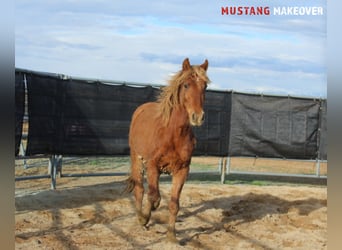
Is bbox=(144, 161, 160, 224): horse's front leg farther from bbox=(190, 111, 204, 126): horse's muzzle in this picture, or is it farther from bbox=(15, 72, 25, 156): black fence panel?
bbox=(15, 72, 25, 156): black fence panel

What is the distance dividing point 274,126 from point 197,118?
12.0 feet

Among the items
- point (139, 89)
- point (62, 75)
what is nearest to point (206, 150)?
point (139, 89)

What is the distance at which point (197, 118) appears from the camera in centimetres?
348

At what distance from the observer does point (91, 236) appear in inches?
148

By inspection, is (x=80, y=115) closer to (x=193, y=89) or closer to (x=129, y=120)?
(x=129, y=120)

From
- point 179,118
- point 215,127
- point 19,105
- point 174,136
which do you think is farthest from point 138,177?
point 215,127

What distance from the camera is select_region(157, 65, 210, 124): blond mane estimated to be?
11.9 ft

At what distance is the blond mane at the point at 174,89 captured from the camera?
3642 millimetres

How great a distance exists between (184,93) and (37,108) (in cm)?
228

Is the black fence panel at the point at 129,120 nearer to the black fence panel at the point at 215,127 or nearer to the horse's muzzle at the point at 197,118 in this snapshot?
the black fence panel at the point at 215,127

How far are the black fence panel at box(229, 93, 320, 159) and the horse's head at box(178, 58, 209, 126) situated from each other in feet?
10.3

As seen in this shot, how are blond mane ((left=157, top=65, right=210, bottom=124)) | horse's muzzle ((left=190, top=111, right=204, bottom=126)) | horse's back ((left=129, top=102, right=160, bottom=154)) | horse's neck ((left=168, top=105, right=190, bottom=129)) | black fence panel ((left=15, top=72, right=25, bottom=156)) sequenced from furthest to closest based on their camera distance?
black fence panel ((left=15, top=72, right=25, bottom=156)) < horse's back ((left=129, top=102, right=160, bottom=154)) < horse's neck ((left=168, top=105, right=190, bottom=129)) < blond mane ((left=157, top=65, right=210, bottom=124)) < horse's muzzle ((left=190, top=111, right=204, bottom=126))

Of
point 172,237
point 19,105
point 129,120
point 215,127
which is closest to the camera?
point 172,237

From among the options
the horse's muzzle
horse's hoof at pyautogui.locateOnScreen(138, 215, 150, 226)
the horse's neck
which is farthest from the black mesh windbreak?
the horse's muzzle
